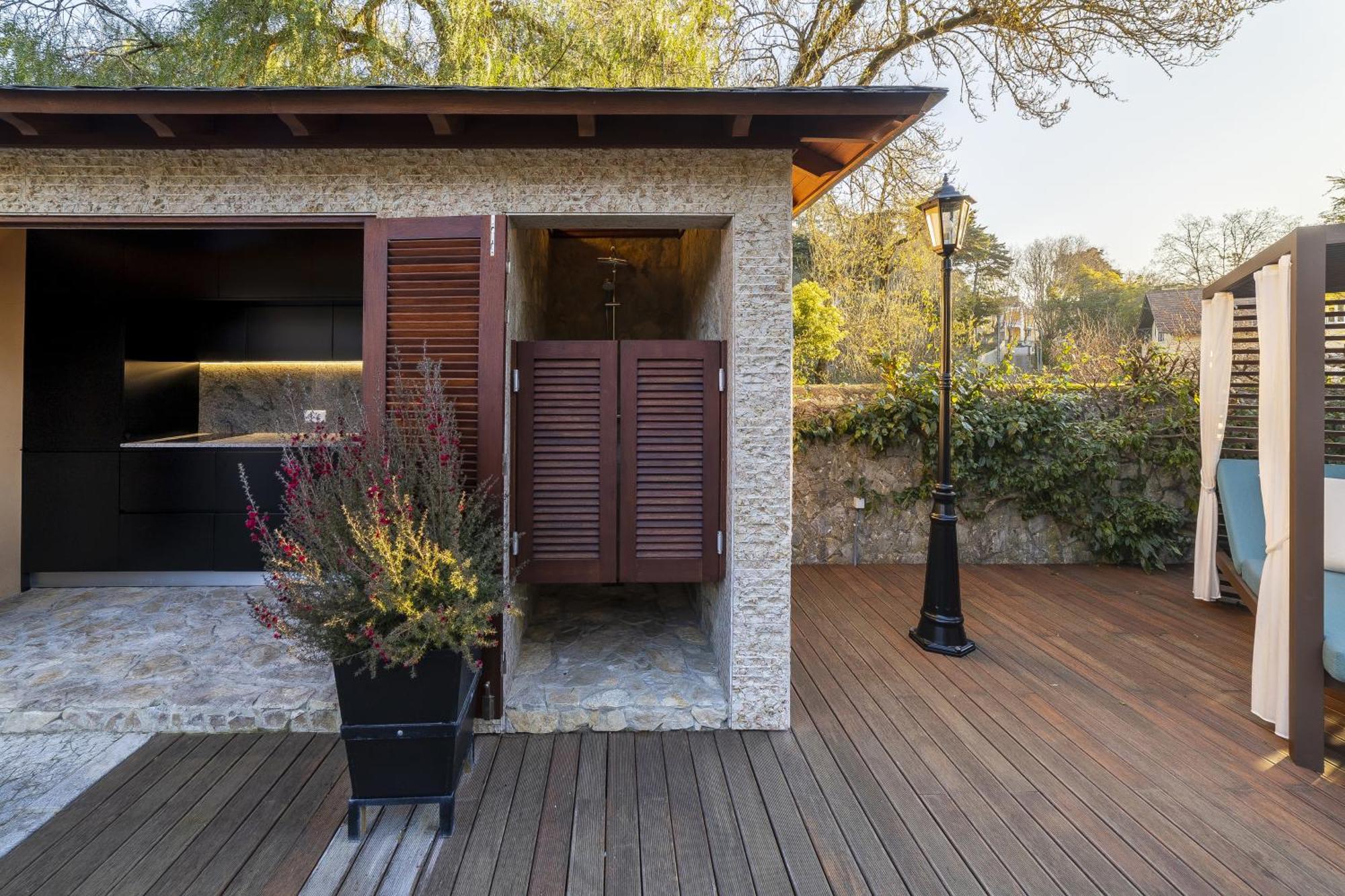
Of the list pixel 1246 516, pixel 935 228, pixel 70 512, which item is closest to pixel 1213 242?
pixel 1246 516

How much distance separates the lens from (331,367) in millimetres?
4738

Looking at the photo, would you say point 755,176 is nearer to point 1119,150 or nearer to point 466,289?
point 466,289

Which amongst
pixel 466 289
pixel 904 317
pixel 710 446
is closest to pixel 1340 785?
pixel 710 446

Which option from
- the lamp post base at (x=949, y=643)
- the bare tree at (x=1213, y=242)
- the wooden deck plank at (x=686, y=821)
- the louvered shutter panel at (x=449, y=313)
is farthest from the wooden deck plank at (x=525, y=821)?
the bare tree at (x=1213, y=242)

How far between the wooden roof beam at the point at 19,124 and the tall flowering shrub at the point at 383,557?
5.32 ft


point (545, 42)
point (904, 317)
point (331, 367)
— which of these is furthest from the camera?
point (904, 317)

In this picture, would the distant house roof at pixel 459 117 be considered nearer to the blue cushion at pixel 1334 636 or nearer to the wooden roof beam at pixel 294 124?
the wooden roof beam at pixel 294 124

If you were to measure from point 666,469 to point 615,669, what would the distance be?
1013 millimetres

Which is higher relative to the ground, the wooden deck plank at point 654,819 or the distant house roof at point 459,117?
the distant house roof at point 459,117

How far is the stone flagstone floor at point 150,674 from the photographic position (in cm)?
245

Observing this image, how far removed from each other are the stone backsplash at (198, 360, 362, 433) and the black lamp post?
14.1 feet

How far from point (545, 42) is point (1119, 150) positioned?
13872mm

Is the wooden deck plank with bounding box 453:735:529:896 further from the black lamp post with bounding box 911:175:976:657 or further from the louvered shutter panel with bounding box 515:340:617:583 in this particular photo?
the black lamp post with bounding box 911:175:976:657

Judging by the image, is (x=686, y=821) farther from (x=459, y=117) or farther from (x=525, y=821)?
(x=459, y=117)
